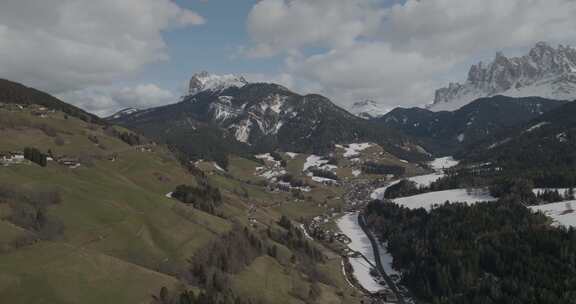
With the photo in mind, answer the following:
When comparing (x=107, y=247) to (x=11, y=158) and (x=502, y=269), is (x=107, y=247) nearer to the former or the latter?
(x=11, y=158)

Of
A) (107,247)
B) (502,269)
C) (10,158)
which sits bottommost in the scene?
(502,269)

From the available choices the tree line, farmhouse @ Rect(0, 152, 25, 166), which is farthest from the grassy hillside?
the tree line

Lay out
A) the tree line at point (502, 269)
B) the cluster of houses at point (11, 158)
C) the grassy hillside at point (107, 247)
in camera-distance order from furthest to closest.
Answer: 1. the cluster of houses at point (11, 158)
2. the tree line at point (502, 269)
3. the grassy hillside at point (107, 247)

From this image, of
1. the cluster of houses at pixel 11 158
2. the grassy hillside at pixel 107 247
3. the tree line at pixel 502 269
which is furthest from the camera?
the cluster of houses at pixel 11 158

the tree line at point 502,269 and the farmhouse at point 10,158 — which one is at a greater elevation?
the farmhouse at point 10,158

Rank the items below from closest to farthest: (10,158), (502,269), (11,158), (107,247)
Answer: (107,247)
(502,269)
(10,158)
(11,158)

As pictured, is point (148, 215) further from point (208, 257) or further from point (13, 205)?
point (13, 205)

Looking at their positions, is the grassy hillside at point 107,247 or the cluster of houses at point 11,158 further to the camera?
the cluster of houses at point 11,158

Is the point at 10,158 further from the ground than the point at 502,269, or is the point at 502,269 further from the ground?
the point at 10,158

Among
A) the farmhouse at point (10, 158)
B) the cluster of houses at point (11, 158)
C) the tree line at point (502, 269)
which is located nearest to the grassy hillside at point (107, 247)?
the cluster of houses at point (11, 158)

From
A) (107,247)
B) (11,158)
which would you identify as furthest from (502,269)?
(11,158)

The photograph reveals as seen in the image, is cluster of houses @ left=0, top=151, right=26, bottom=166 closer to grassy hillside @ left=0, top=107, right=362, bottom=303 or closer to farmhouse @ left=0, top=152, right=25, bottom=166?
farmhouse @ left=0, top=152, right=25, bottom=166

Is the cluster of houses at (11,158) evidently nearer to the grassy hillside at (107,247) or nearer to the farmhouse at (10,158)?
the farmhouse at (10,158)
